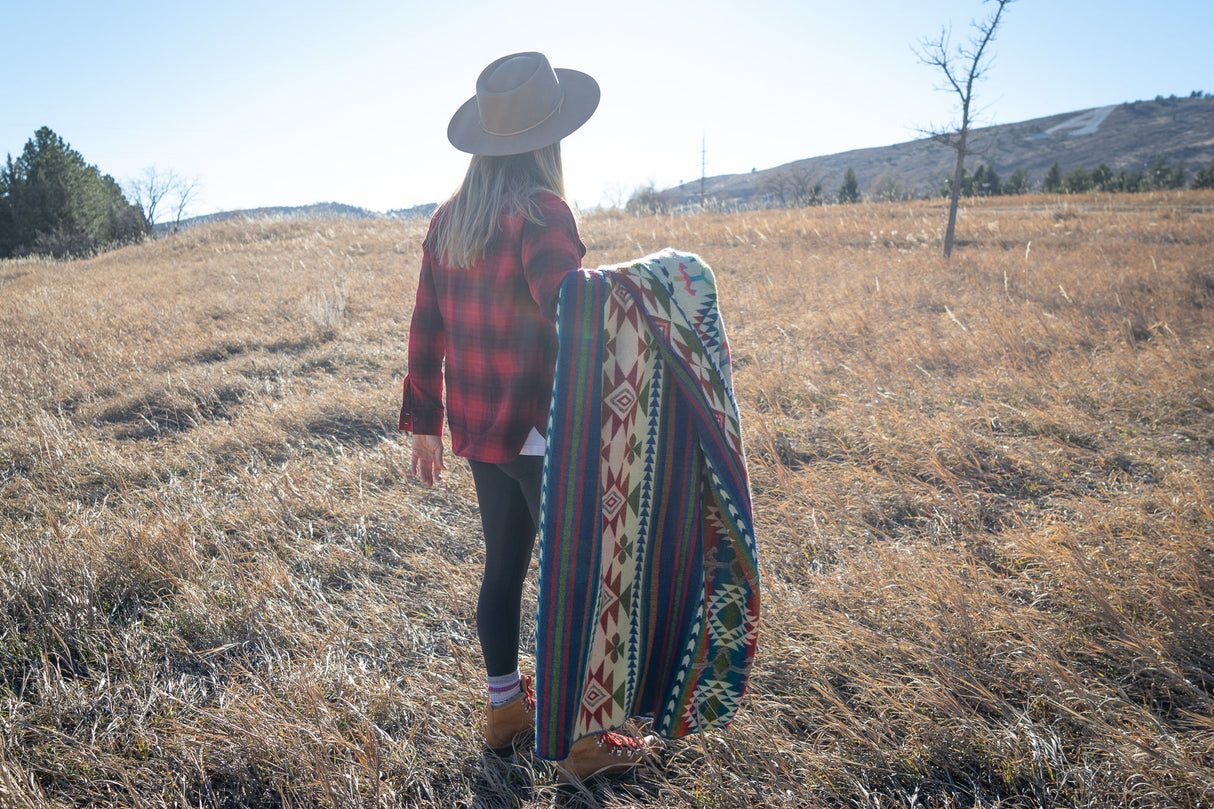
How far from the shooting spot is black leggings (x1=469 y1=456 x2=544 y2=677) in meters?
1.55

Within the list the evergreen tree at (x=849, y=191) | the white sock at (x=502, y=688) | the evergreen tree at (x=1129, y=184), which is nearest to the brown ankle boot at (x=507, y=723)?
the white sock at (x=502, y=688)

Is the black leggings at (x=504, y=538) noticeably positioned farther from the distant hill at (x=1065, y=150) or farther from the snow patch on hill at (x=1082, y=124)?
the snow patch on hill at (x=1082, y=124)

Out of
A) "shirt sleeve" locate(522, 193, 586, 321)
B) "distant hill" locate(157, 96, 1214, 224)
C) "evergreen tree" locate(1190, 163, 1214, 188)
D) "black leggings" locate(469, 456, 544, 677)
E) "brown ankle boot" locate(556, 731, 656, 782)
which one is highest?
"distant hill" locate(157, 96, 1214, 224)

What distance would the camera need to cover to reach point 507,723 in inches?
69.7

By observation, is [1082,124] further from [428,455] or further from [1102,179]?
[428,455]

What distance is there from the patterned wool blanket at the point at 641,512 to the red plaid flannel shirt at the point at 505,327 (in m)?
0.11

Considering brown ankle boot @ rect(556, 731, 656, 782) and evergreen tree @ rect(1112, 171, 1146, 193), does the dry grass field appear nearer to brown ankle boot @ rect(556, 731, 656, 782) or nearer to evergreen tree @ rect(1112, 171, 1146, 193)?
brown ankle boot @ rect(556, 731, 656, 782)

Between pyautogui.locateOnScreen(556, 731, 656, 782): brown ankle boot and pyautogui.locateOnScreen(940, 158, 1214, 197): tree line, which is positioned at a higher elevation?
pyautogui.locateOnScreen(940, 158, 1214, 197): tree line

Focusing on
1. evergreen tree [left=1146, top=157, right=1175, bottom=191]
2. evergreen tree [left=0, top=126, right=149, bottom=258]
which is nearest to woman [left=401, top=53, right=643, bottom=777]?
evergreen tree [left=0, top=126, right=149, bottom=258]

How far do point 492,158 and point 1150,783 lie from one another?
2.16 metres

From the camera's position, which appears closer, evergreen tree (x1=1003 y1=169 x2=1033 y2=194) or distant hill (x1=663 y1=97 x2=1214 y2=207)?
evergreen tree (x1=1003 y1=169 x2=1033 y2=194)

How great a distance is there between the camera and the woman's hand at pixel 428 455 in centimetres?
175

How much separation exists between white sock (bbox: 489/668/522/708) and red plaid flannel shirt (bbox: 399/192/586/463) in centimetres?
66

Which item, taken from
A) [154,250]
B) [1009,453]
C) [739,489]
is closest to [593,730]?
[739,489]
